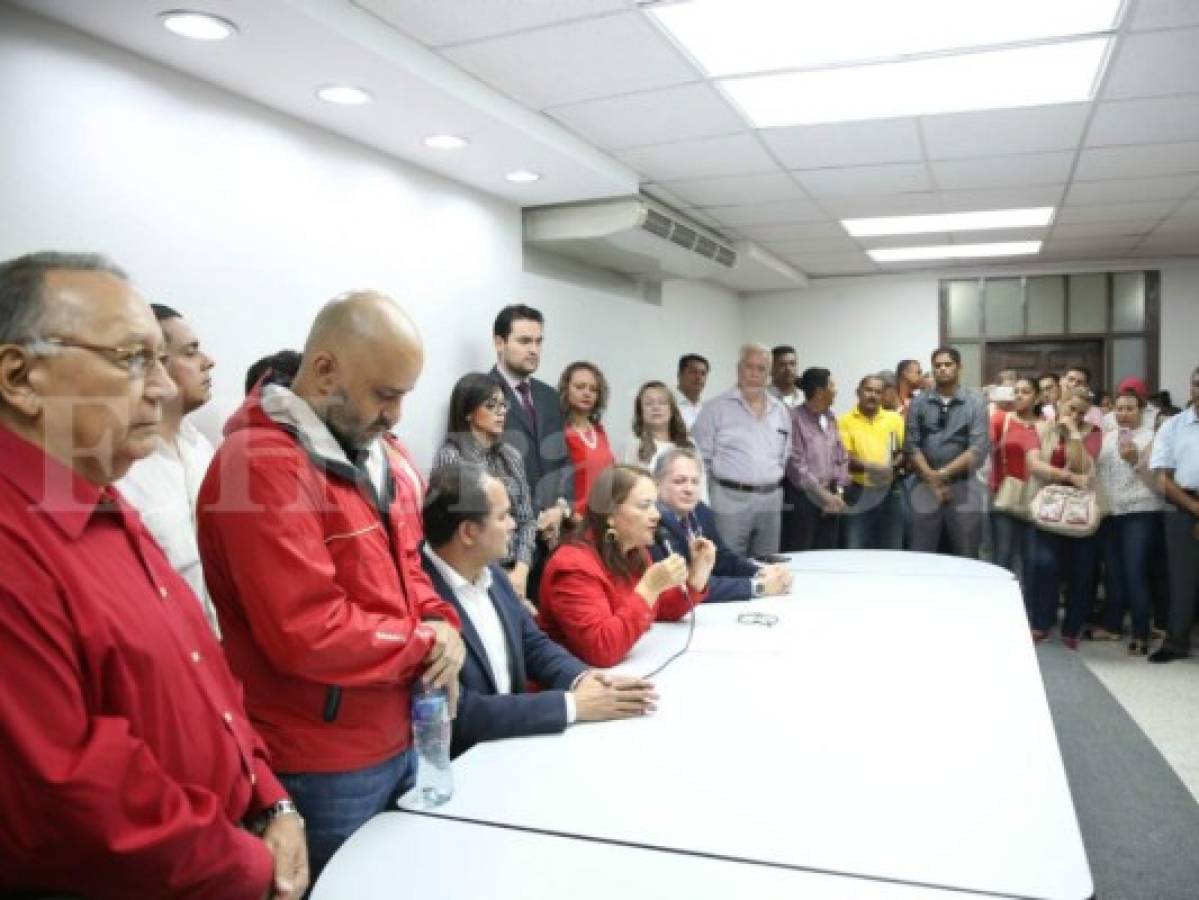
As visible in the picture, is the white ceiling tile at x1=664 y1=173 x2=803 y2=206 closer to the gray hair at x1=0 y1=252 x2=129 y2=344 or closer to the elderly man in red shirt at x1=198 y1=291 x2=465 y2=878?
the elderly man in red shirt at x1=198 y1=291 x2=465 y2=878

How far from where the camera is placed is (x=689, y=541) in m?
2.97

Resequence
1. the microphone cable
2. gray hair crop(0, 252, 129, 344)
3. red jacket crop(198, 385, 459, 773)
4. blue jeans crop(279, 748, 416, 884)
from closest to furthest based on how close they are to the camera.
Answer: gray hair crop(0, 252, 129, 344), red jacket crop(198, 385, 459, 773), blue jeans crop(279, 748, 416, 884), the microphone cable

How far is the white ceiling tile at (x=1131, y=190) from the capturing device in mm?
4629

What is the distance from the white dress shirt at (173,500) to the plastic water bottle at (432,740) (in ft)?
2.46

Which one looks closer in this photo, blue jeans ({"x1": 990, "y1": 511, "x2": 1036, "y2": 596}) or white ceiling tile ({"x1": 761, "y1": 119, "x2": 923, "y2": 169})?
white ceiling tile ({"x1": 761, "y1": 119, "x2": 923, "y2": 169})

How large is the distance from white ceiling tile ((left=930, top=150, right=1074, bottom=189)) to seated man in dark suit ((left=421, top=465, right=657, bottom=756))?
3393 millimetres

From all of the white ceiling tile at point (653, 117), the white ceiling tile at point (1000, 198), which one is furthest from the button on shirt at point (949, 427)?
the white ceiling tile at point (653, 117)

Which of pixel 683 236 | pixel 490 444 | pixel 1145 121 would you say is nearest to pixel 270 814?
pixel 490 444

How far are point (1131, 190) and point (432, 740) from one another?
16.7 ft

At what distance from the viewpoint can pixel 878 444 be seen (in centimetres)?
540

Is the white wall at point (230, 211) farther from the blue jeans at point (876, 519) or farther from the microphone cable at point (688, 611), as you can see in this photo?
the blue jeans at point (876, 519)

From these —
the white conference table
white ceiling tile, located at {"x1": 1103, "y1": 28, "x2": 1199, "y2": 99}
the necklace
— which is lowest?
the white conference table

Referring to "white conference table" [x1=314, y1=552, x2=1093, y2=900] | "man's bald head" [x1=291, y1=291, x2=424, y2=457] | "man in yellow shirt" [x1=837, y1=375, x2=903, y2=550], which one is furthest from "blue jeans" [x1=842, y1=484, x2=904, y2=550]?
"man's bald head" [x1=291, y1=291, x2=424, y2=457]

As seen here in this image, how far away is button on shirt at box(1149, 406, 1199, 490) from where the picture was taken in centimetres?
431
